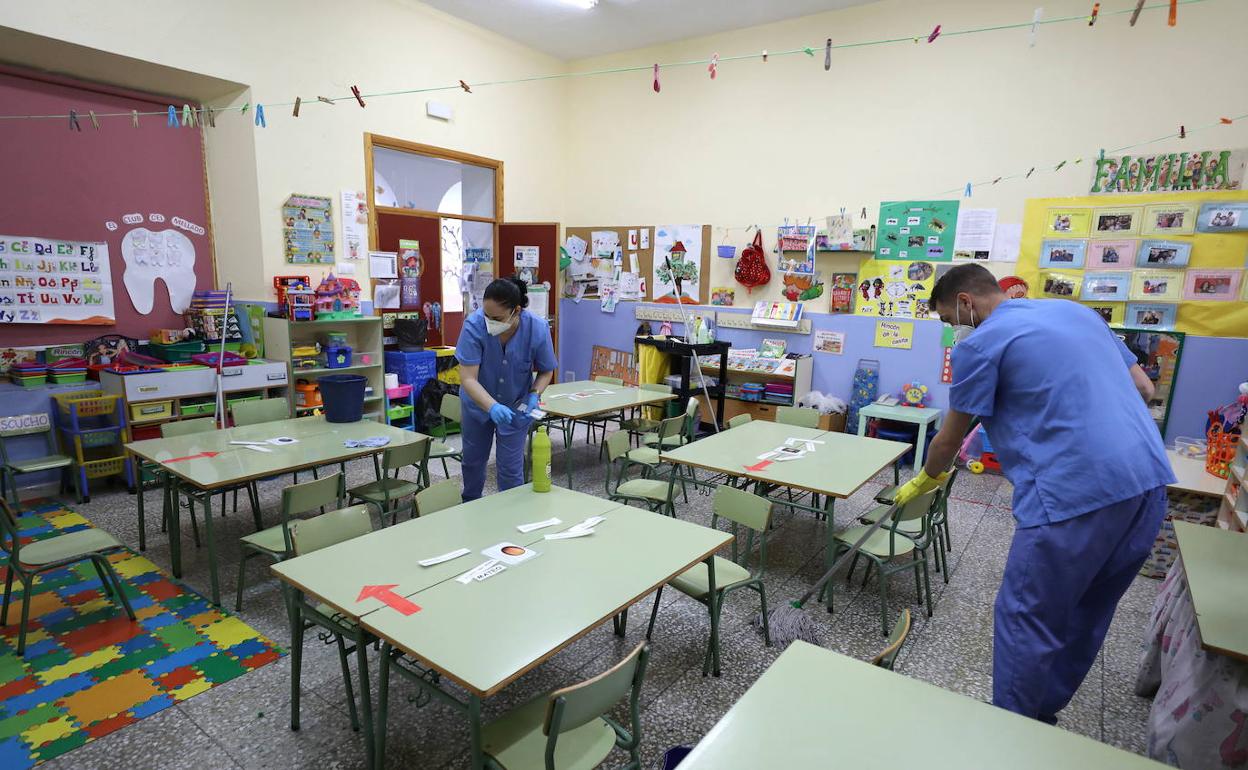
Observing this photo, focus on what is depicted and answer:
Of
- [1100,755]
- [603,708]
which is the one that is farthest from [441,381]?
[1100,755]

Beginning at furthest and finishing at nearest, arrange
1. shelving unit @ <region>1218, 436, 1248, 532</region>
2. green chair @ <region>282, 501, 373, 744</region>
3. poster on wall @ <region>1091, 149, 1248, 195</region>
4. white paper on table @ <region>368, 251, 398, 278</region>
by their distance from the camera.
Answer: white paper on table @ <region>368, 251, 398, 278</region>
poster on wall @ <region>1091, 149, 1248, 195</region>
shelving unit @ <region>1218, 436, 1248, 532</region>
green chair @ <region>282, 501, 373, 744</region>

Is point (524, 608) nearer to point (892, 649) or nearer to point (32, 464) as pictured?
point (892, 649)

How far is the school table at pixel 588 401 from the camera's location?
4.53m

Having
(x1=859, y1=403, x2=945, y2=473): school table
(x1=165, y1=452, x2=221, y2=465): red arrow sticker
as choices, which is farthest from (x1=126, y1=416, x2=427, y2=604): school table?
(x1=859, y1=403, x2=945, y2=473): school table

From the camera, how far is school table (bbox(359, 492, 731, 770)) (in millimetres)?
1541

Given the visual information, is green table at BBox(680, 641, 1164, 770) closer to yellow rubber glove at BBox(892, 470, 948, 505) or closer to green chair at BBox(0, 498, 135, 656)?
yellow rubber glove at BBox(892, 470, 948, 505)

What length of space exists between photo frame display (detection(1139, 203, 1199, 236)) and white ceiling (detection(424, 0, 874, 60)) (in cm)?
308

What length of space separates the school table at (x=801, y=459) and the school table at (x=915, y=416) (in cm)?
164

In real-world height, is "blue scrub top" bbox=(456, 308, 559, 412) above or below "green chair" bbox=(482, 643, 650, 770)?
above

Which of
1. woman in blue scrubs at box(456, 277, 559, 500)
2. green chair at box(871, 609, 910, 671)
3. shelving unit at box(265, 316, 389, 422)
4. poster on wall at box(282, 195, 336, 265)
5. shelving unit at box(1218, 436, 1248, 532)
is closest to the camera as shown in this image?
green chair at box(871, 609, 910, 671)

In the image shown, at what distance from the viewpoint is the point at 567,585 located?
1926 mm

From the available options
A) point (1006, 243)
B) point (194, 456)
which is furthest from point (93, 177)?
point (1006, 243)

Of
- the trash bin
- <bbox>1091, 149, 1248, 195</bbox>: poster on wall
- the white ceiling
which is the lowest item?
the trash bin

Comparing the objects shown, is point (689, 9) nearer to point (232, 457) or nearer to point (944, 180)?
point (944, 180)
